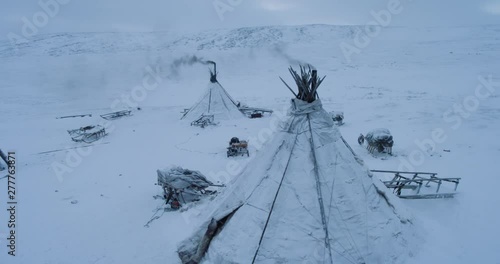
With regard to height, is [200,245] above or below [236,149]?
below

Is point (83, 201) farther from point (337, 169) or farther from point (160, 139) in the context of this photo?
point (337, 169)

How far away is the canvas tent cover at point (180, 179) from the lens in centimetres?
873

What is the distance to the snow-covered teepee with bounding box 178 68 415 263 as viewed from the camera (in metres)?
5.55

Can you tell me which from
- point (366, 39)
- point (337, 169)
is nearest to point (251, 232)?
point (337, 169)

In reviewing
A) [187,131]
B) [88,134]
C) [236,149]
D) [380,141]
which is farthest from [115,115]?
[380,141]

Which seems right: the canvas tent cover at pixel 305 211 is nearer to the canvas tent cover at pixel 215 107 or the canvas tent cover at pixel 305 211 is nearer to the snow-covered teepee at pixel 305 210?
the snow-covered teepee at pixel 305 210

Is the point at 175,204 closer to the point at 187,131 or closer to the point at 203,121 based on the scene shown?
the point at 187,131

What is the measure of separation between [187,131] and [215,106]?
10.6ft

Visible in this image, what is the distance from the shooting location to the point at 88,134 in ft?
52.6

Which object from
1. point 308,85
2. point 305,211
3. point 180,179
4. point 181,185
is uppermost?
point 308,85

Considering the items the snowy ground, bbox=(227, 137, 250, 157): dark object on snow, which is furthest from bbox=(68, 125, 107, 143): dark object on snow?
bbox=(227, 137, 250, 157): dark object on snow

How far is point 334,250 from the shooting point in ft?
18.1

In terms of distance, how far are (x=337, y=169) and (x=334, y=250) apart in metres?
1.56

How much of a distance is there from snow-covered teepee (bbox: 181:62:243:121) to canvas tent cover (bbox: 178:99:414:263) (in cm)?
1303
